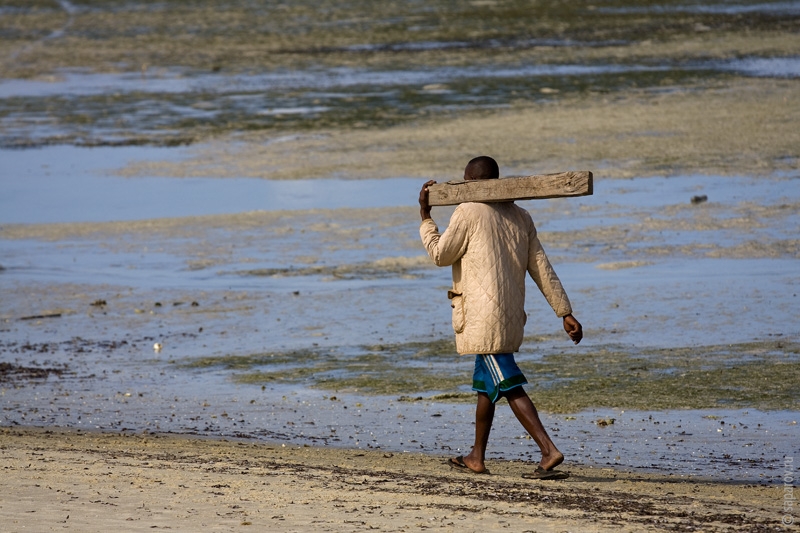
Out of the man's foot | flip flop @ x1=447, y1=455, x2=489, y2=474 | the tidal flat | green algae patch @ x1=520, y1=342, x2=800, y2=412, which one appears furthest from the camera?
the tidal flat

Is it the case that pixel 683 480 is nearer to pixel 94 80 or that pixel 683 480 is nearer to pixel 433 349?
pixel 433 349

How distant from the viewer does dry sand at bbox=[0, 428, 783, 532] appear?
5.72 m

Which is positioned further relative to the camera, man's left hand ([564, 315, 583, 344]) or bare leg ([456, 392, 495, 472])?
bare leg ([456, 392, 495, 472])

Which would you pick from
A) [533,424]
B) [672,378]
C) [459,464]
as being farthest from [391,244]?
[533,424]

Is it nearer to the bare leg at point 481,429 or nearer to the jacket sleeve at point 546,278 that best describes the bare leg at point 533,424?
the bare leg at point 481,429

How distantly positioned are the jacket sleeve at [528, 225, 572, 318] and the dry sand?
2.85 feet

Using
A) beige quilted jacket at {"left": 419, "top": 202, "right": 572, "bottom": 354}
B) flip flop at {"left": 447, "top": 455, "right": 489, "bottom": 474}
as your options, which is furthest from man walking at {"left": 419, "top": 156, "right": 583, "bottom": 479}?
flip flop at {"left": 447, "top": 455, "right": 489, "bottom": 474}

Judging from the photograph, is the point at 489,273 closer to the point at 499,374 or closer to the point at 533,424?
the point at 499,374

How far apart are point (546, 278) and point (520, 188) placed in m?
0.51

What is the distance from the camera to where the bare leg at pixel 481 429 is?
22.6ft

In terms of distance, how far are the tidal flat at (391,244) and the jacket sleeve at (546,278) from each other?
123 centimetres

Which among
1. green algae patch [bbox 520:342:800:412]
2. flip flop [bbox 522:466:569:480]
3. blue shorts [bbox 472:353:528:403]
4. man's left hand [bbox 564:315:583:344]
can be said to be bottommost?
green algae patch [bbox 520:342:800:412]

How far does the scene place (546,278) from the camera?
6.80 m

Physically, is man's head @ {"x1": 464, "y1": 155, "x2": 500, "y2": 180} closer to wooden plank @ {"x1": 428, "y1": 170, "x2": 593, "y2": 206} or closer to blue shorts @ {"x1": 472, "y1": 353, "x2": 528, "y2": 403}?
wooden plank @ {"x1": 428, "y1": 170, "x2": 593, "y2": 206}
